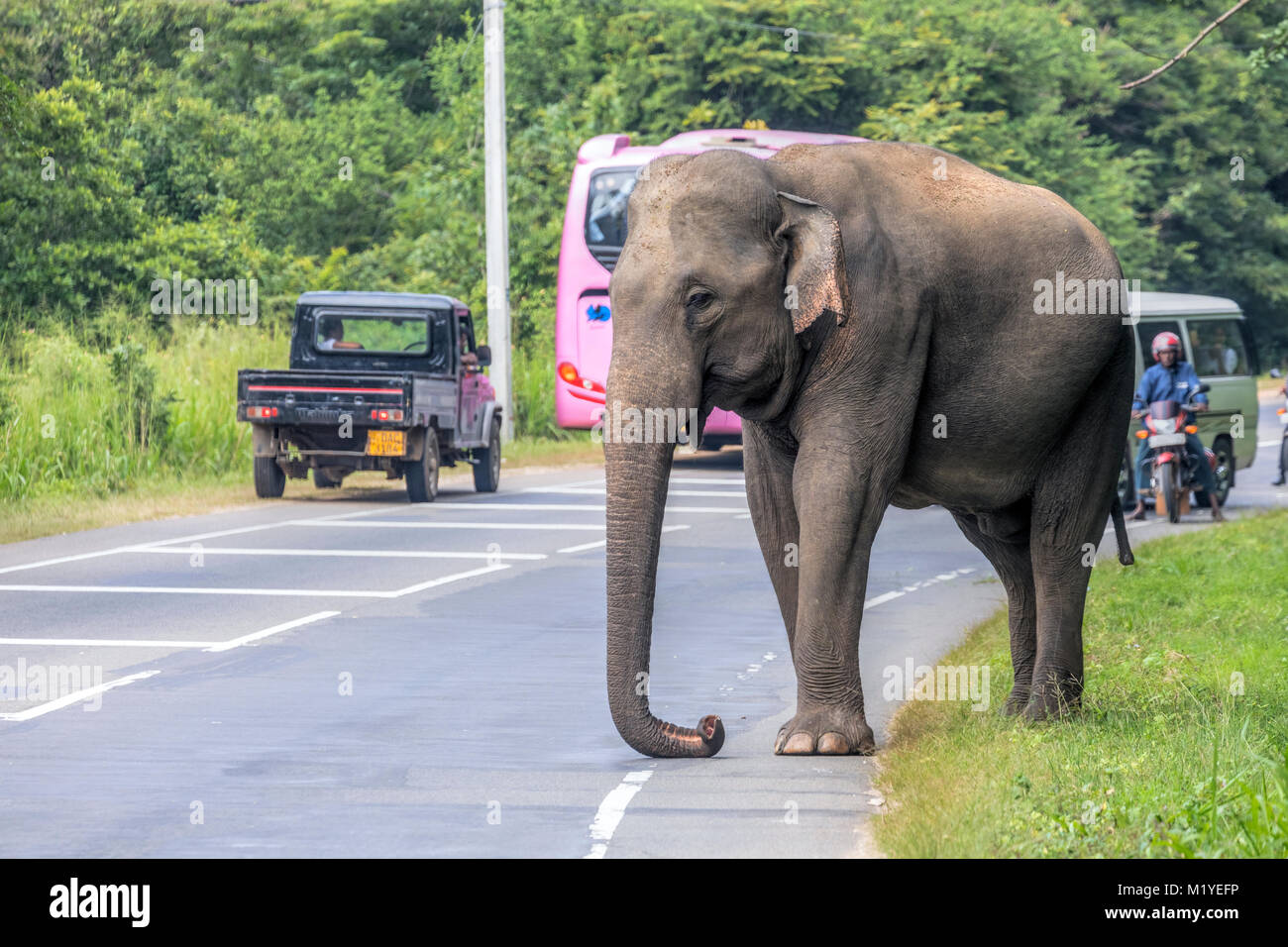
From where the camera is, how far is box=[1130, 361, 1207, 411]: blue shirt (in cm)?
2258

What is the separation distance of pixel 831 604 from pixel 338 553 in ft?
34.1

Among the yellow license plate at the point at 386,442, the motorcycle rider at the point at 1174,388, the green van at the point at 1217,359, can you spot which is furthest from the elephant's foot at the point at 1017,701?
the green van at the point at 1217,359

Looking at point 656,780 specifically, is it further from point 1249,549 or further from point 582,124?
point 582,124

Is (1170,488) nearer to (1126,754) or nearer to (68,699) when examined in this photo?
(68,699)

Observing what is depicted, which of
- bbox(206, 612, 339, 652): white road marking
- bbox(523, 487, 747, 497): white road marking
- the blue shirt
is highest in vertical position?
the blue shirt

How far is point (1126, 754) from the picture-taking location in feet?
28.3

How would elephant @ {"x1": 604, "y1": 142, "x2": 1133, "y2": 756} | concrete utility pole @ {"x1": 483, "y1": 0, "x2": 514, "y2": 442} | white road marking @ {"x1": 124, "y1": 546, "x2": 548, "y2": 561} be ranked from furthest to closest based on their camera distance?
concrete utility pole @ {"x1": 483, "y1": 0, "x2": 514, "y2": 442}, white road marking @ {"x1": 124, "y1": 546, "x2": 548, "y2": 561}, elephant @ {"x1": 604, "y1": 142, "x2": 1133, "y2": 756}

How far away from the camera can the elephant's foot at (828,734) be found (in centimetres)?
920

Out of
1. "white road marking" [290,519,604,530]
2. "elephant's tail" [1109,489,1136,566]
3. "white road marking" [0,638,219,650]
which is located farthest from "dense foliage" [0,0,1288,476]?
"elephant's tail" [1109,489,1136,566]

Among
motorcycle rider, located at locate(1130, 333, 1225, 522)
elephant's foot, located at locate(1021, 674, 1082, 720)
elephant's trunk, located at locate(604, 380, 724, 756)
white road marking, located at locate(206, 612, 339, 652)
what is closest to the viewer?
elephant's trunk, located at locate(604, 380, 724, 756)

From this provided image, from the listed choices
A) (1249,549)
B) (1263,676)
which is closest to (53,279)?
(1249,549)

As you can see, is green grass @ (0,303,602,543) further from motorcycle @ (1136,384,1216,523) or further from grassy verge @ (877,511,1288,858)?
grassy verge @ (877,511,1288,858)

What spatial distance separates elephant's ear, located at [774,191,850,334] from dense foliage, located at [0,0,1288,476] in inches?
1000

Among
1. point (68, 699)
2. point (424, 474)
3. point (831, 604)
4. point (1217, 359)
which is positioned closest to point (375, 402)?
point (424, 474)
